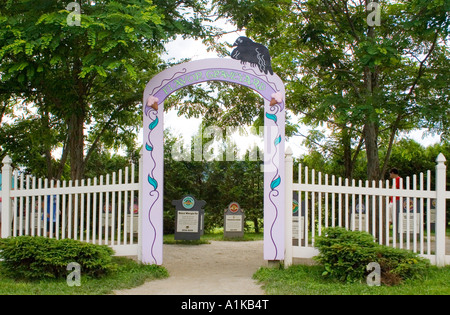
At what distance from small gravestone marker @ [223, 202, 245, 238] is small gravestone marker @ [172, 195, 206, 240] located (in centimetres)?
159

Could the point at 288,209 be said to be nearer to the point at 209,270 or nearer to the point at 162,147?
the point at 209,270

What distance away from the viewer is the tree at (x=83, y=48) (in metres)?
7.64

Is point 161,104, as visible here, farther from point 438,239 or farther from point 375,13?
point 438,239

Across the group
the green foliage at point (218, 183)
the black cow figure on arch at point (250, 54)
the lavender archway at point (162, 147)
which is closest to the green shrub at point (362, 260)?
the lavender archway at point (162, 147)

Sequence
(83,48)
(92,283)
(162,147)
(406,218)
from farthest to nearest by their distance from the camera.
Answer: (83,48) → (406,218) → (162,147) → (92,283)

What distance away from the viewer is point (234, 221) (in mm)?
16047

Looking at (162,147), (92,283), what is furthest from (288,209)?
(92,283)

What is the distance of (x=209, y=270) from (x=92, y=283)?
270 centimetres

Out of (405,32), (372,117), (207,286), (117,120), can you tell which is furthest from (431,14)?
(117,120)

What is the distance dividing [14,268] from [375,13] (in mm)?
8397

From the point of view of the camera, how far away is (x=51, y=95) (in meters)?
10.6

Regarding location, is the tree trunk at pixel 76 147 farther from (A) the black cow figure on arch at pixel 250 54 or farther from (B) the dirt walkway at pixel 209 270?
(A) the black cow figure on arch at pixel 250 54

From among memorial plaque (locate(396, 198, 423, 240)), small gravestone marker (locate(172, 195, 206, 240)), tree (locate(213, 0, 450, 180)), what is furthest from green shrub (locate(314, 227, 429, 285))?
small gravestone marker (locate(172, 195, 206, 240))

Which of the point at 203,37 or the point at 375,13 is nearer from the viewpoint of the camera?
the point at 375,13
